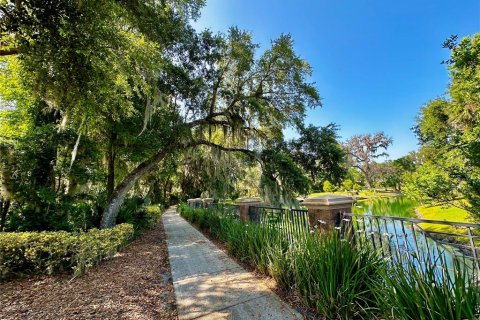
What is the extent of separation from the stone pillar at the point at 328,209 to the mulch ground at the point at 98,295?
2381 millimetres

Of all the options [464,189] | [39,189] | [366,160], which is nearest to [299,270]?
[39,189]

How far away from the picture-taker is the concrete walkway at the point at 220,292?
2754 millimetres

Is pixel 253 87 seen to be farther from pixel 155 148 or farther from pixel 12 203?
pixel 12 203

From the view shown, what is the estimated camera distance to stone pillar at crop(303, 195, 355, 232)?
3410mm

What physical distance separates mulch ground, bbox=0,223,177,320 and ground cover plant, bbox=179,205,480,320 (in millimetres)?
1618

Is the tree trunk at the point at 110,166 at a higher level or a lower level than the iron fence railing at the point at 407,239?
higher

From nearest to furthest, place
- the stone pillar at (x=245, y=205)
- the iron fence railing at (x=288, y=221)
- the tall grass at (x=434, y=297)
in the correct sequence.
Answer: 1. the tall grass at (x=434, y=297)
2. the iron fence railing at (x=288, y=221)
3. the stone pillar at (x=245, y=205)

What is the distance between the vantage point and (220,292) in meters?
3.37

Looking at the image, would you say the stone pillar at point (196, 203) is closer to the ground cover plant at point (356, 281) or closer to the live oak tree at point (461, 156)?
the ground cover plant at point (356, 281)

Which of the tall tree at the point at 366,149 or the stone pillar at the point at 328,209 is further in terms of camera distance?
the tall tree at the point at 366,149

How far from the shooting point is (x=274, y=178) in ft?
25.5

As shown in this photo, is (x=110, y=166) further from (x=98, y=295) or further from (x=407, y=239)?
(x=407, y=239)

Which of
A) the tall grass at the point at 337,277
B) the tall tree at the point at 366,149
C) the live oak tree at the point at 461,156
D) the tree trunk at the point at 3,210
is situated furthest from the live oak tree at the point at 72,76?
the tall tree at the point at 366,149

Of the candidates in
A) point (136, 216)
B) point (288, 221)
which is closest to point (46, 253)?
point (288, 221)
